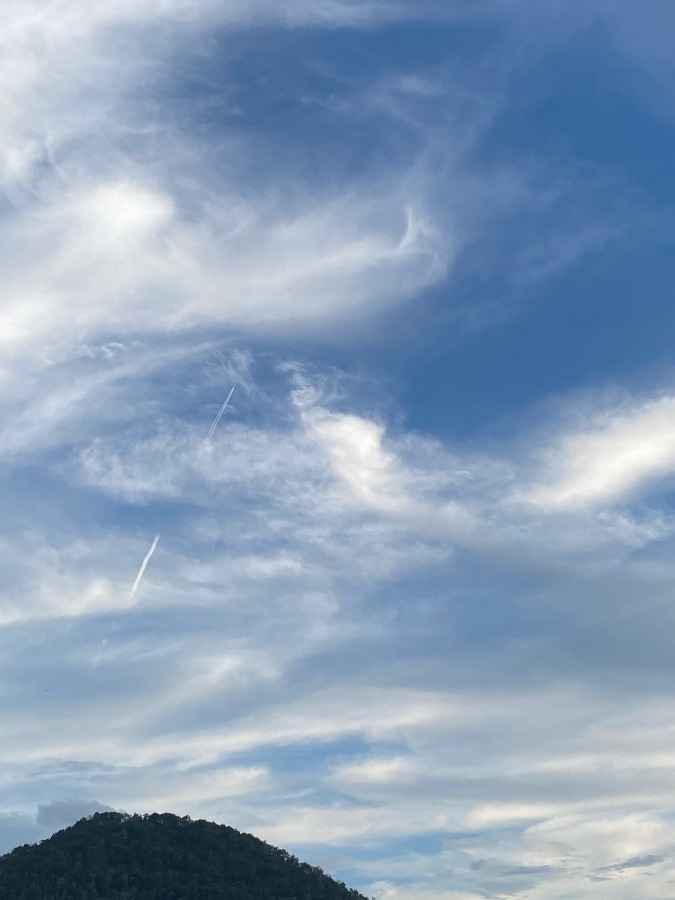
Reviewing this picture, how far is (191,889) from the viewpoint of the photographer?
19650cm

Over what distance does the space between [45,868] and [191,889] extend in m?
28.1

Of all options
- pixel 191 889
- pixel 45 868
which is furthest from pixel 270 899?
pixel 45 868

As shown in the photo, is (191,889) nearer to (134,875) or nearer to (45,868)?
(134,875)

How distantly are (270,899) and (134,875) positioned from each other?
26.7 meters

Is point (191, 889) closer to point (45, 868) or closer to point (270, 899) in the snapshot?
point (270, 899)

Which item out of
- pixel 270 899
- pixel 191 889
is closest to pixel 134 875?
pixel 191 889

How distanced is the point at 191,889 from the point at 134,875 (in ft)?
39.2

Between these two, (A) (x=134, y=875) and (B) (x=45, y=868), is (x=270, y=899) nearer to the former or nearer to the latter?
(A) (x=134, y=875)

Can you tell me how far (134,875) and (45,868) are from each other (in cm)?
1679

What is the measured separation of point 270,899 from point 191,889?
15088mm

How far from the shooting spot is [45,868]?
7766 inches

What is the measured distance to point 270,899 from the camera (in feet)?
646

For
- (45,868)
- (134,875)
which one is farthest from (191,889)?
(45,868)
